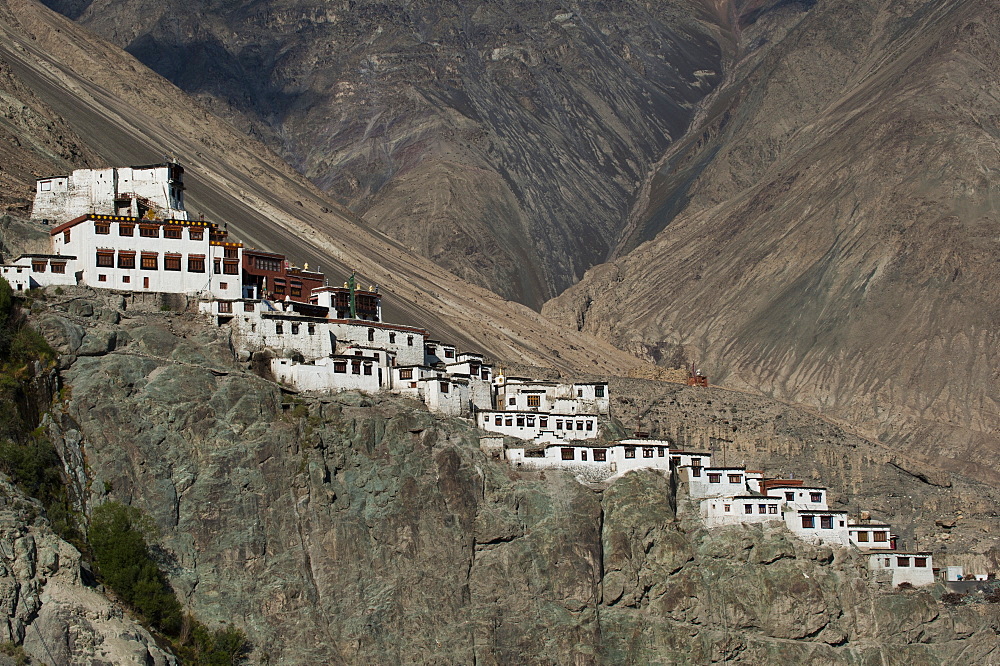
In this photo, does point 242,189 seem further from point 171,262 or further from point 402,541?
point 402,541

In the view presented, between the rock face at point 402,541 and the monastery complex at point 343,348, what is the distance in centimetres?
152

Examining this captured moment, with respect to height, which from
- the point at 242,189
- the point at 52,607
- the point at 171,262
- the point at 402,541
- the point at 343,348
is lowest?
the point at 52,607

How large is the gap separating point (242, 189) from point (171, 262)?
88.4 meters

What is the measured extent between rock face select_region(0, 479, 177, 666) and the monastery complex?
1798cm

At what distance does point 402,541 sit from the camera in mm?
81125

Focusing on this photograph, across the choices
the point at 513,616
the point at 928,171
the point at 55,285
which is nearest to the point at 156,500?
the point at 55,285

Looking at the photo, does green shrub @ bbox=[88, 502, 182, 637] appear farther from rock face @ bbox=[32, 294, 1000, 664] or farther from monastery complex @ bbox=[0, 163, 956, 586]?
monastery complex @ bbox=[0, 163, 956, 586]

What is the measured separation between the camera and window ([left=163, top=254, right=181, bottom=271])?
85.9 metres

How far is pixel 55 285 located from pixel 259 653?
2268 cm

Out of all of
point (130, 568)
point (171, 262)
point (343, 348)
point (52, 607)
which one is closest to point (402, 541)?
point (343, 348)

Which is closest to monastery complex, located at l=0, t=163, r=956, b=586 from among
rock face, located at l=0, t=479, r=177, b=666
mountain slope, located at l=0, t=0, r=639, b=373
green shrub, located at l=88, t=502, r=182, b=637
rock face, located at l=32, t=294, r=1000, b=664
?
rock face, located at l=32, t=294, r=1000, b=664

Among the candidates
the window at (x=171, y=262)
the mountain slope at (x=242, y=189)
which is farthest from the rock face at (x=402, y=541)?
the mountain slope at (x=242, y=189)

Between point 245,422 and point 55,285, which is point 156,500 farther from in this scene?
point 55,285

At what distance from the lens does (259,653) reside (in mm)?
74875
